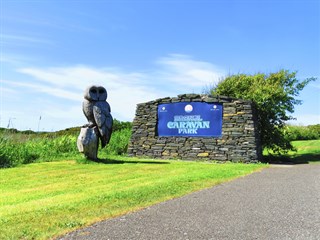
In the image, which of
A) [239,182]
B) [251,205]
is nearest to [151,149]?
[239,182]

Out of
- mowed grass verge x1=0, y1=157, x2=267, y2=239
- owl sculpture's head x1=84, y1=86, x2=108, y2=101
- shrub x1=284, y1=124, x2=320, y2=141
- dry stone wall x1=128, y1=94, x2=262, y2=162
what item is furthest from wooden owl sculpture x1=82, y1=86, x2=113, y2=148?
→ shrub x1=284, y1=124, x2=320, y2=141

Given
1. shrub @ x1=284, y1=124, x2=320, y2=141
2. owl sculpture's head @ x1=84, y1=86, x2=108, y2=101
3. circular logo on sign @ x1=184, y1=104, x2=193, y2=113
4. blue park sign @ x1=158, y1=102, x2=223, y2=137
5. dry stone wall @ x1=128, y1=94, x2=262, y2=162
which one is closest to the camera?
owl sculpture's head @ x1=84, y1=86, x2=108, y2=101

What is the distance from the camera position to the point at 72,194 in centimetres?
743

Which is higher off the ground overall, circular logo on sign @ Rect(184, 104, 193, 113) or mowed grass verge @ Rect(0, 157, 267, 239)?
circular logo on sign @ Rect(184, 104, 193, 113)

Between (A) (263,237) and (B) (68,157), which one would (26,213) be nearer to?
(A) (263,237)

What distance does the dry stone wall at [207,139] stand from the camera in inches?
631

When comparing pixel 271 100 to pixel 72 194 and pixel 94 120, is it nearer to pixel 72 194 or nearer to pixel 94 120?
pixel 94 120

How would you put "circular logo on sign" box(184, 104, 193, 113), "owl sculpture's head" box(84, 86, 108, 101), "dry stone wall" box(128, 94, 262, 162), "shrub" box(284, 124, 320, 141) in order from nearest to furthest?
"owl sculpture's head" box(84, 86, 108, 101), "dry stone wall" box(128, 94, 262, 162), "circular logo on sign" box(184, 104, 193, 113), "shrub" box(284, 124, 320, 141)

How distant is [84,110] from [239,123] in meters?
6.93

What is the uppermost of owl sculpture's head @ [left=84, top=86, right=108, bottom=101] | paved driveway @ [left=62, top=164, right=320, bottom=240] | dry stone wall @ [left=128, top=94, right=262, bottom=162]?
owl sculpture's head @ [left=84, top=86, right=108, bottom=101]

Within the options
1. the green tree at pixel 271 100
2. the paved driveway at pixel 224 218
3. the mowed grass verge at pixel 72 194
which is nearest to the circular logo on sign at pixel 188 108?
the green tree at pixel 271 100

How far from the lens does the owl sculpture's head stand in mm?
13523

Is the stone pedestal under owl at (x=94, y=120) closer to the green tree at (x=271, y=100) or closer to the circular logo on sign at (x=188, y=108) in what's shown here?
the circular logo on sign at (x=188, y=108)

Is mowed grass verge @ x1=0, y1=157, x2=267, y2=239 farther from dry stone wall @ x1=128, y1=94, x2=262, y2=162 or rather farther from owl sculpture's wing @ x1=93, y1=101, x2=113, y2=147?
dry stone wall @ x1=128, y1=94, x2=262, y2=162
